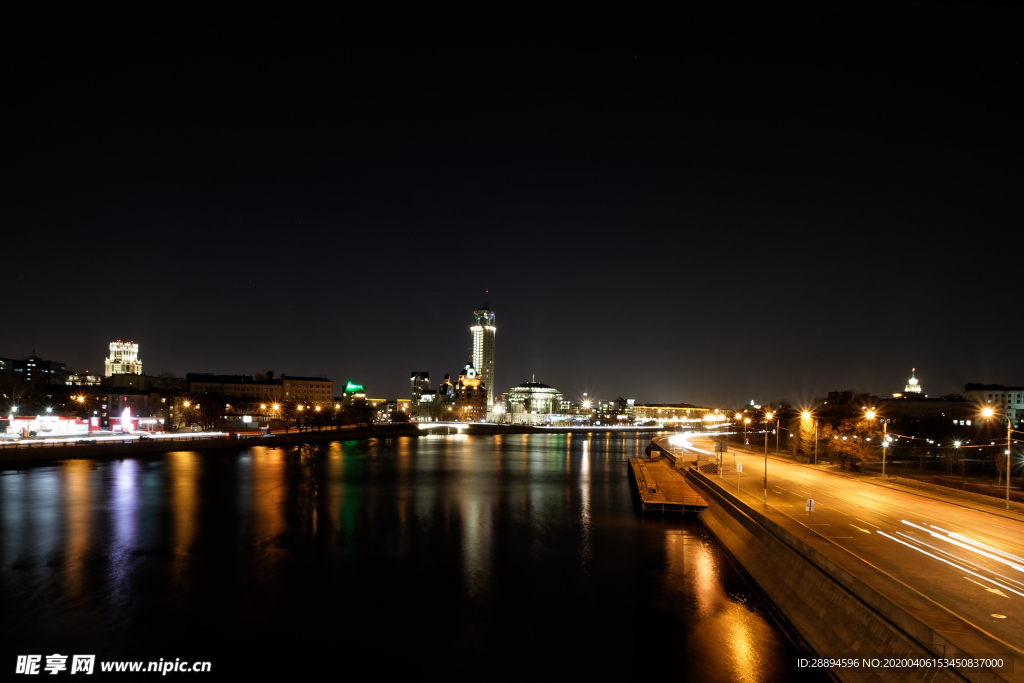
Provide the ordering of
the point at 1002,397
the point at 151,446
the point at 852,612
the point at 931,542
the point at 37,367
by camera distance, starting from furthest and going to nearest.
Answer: the point at 37,367 < the point at 1002,397 < the point at 151,446 < the point at 931,542 < the point at 852,612

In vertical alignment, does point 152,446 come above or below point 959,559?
below

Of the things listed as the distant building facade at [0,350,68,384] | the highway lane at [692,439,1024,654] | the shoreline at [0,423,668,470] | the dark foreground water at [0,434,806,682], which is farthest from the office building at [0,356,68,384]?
the highway lane at [692,439,1024,654]

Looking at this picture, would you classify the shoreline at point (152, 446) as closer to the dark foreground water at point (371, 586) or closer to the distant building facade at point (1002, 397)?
the dark foreground water at point (371, 586)

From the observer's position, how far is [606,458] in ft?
Result: 295

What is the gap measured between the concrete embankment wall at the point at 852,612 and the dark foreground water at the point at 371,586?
1.08m

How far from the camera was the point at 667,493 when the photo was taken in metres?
42.6

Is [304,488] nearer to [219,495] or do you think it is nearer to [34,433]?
[219,495]

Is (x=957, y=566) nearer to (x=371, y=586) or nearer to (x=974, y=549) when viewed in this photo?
(x=974, y=549)

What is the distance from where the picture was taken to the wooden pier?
39.2 metres

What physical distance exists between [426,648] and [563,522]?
822 inches

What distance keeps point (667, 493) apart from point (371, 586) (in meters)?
25.2

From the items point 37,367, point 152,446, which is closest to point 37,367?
point 37,367

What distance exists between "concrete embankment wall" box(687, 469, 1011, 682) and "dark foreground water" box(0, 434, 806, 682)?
108 centimetres

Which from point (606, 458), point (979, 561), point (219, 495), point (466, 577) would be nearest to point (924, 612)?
point (979, 561)
